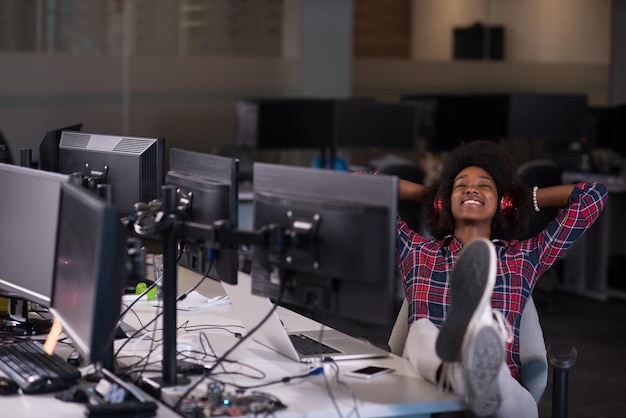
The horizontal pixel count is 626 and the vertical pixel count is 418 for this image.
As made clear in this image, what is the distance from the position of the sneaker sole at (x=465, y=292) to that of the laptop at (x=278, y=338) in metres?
0.45

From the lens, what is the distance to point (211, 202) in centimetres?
241

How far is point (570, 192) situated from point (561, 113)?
14.7 ft

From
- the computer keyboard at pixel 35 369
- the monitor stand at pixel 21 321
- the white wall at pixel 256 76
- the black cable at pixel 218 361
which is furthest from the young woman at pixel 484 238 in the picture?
the white wall at pixel 256 76

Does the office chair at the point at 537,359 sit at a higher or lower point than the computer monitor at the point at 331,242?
lower

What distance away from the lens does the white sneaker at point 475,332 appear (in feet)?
7.01

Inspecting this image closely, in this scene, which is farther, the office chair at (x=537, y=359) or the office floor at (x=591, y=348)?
the office floor at (x=591, y=348)

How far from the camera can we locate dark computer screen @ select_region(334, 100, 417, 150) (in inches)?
261

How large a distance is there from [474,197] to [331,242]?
832 mm

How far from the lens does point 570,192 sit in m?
3.06

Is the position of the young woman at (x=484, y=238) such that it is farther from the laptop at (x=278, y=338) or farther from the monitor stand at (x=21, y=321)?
the monitor stand at (x=21, y=321)

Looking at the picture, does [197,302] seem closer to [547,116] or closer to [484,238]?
[484,238]

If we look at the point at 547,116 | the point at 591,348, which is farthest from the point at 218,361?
the point at 547,116

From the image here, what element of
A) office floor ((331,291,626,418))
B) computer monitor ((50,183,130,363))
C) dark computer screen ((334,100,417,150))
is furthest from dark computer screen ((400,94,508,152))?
computer monitor ((50,183,130,363))

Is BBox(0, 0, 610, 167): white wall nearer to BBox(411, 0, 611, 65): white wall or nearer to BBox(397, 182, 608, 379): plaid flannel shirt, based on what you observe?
BBox(411, 0, 611, 65): white wall
